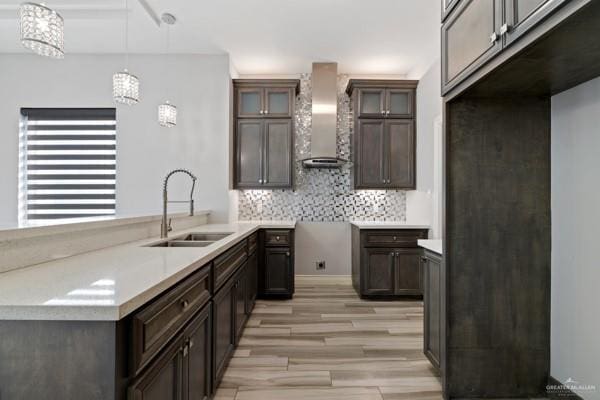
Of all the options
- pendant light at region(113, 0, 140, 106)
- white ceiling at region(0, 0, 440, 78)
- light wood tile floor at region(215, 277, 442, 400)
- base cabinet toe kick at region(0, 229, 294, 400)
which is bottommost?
light wood tile floor at region(215, 277, 442, 400)

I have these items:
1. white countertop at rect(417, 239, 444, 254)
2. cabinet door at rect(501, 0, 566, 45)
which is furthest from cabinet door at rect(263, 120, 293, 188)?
cabinet door at rect(501, 0, 566, 45)

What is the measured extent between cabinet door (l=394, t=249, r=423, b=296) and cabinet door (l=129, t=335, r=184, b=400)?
3174 millimetres

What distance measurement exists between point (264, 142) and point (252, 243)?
146 cm

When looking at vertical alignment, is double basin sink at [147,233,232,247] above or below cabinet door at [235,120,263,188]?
below

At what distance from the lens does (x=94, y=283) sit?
1.28 meters

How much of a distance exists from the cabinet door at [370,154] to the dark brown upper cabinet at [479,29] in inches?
99.3

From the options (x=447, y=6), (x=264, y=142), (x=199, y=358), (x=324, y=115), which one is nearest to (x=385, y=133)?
(x=324, y=115)

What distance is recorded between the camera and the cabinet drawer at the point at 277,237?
425 cm

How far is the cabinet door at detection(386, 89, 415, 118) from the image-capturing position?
463 cm

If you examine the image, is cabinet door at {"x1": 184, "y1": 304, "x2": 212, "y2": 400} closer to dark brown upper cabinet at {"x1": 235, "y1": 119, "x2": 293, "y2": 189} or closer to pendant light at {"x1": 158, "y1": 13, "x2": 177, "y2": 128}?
pendant light at {"x1": 158, "y1": 13, "x2": 177, "y2": 128}

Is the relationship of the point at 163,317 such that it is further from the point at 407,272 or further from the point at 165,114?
the point at 407,272

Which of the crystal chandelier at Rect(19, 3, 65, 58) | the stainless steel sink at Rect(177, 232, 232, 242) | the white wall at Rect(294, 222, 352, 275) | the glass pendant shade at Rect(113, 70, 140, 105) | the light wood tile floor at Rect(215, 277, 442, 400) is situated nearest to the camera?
the crystal chandelier at Rect(19, 3, 65, 58)

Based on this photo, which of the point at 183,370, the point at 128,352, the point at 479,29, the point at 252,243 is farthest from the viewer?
the point at 252,243

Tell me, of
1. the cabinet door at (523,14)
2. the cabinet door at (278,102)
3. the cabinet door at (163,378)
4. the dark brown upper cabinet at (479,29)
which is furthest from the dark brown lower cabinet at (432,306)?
the cabinet door at (278,102)
